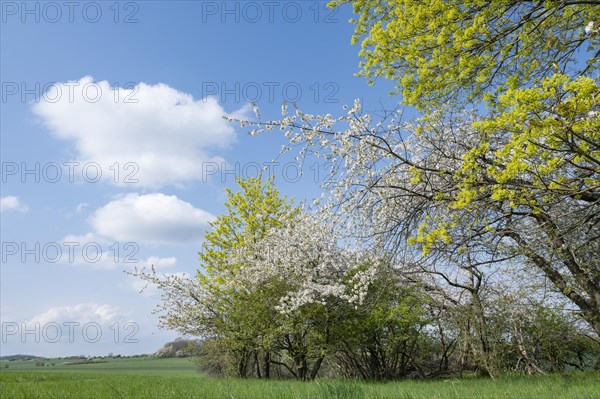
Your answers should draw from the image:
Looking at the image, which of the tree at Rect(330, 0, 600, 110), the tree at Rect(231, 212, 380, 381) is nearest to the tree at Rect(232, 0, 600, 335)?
the tree at Rect(330, 0, 600, 110)

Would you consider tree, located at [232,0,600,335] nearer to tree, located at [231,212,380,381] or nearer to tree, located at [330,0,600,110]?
tree, located at [330,0,600,110]

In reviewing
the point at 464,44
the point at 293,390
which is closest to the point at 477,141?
the point at 464,44

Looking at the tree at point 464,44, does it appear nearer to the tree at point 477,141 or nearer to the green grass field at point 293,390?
the tree at point 477,141

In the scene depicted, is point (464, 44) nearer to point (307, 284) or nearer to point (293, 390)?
point (293, 390)

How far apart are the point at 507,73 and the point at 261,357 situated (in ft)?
46.4

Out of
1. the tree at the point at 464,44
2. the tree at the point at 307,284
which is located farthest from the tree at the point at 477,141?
the tree at the point at 307,284

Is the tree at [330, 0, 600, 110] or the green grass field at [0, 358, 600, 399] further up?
the tree at [330, 0, 600, 110]

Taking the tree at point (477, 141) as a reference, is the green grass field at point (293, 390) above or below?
below

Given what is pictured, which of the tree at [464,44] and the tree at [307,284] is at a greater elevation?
the tree at [464,44]

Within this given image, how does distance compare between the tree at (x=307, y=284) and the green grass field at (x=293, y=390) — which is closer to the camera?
the green grass field at (x=293, y=390)

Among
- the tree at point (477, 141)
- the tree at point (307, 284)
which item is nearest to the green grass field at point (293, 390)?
the tree at point (477, 141)

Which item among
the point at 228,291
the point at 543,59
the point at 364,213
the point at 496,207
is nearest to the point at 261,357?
the point at 228,291

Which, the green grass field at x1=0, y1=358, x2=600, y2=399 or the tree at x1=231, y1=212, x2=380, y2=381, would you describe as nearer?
the green grass field at x1=0, y1=358, x2=600, y2=399

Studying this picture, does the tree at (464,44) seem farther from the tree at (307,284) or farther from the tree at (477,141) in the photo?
the tree at (307,284)
